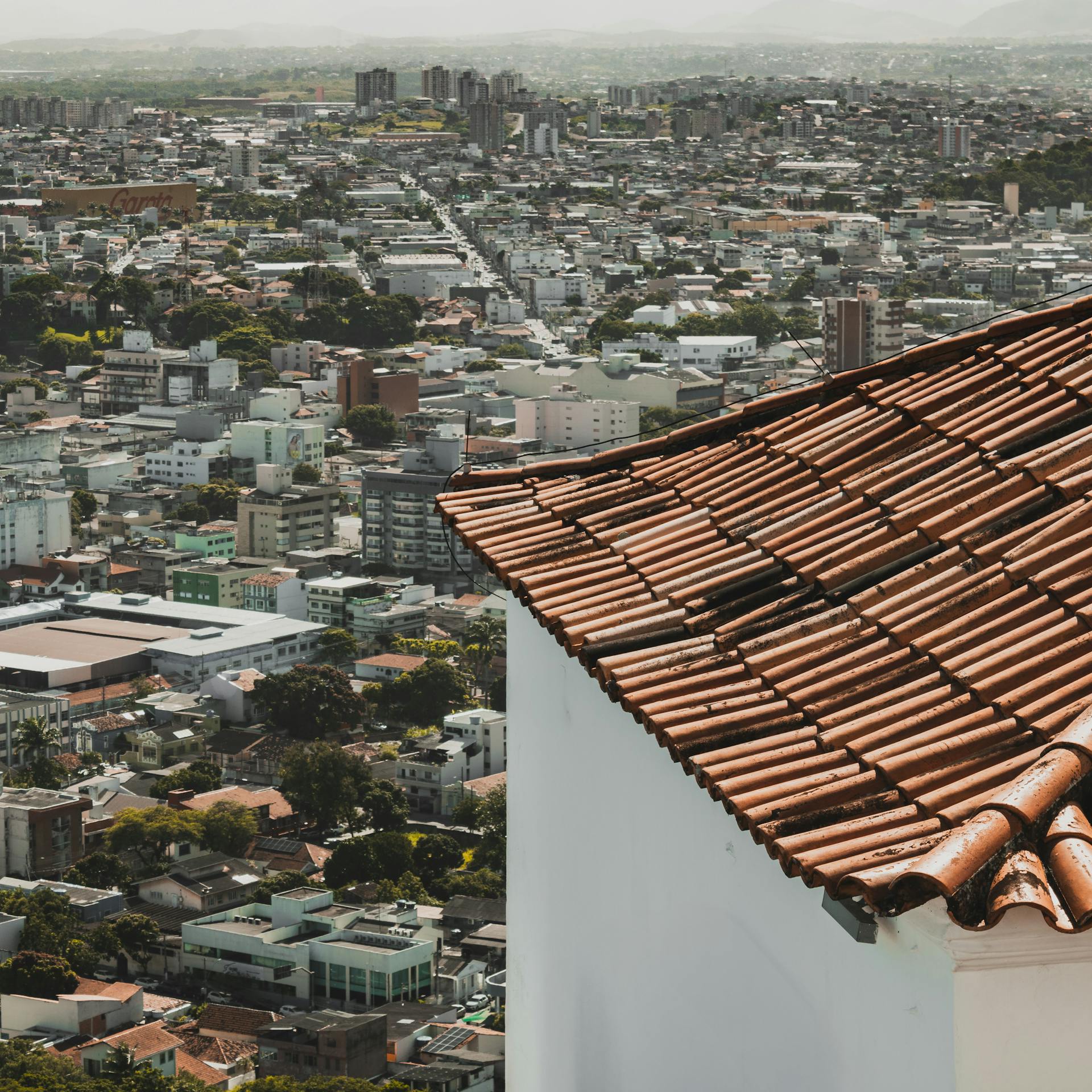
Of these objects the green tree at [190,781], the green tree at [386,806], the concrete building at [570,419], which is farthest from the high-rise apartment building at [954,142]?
the green tree at [386,806]

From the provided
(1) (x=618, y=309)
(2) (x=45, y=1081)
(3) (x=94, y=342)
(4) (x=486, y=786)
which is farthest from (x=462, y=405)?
(2) (x=45, y=1081)

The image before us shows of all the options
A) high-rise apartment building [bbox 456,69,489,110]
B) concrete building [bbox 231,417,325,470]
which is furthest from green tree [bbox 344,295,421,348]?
high-rise apartment building [bbox 456,69,489,110]

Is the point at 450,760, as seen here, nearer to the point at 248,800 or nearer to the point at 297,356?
the point at 248,800

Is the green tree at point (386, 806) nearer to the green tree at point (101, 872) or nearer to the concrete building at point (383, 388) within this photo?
the green tree at point (101, 872)

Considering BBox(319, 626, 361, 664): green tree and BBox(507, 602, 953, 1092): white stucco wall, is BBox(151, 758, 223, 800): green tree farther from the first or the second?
BBox(507, 602, 953, 1092): white stucco wall

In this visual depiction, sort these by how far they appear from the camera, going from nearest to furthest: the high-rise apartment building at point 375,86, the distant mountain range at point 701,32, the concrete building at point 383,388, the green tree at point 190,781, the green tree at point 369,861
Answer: the green tree at point 369,861, the green tree at point 190,781, the concrete building at point 383,388, the high-rise apartment building at point 375,86, the distant mountain range at point 701,32

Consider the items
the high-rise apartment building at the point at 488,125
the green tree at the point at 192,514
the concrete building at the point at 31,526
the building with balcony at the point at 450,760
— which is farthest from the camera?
the high-rise apartment building at the point at 488,125
